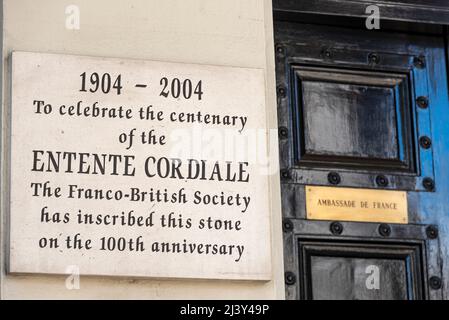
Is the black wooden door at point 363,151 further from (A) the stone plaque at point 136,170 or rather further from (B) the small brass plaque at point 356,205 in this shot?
(A) the stone plaque at point 136,170

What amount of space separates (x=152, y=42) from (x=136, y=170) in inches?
26.0

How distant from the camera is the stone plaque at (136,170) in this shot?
641 cm

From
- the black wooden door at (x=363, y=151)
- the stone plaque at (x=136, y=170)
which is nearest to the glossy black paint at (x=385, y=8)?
the black wooden door at (x=363, y=151)

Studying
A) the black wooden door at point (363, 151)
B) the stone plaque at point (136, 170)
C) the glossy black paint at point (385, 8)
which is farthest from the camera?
the glossy black paint at point (385, 8)

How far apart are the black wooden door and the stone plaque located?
0.54 metres

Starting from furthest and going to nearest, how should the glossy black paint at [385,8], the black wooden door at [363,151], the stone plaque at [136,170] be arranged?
1. the glossy black paint at [385,8]
2. the black wooden door at [363,151]
3. the stone plaque at [136,170]

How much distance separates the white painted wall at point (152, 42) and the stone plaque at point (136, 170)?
69 millimetres

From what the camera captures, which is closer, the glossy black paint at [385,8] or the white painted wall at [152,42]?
the white painted wall at [152,42]

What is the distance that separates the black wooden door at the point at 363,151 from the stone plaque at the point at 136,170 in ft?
1.79

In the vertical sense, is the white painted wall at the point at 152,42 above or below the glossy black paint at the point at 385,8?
below

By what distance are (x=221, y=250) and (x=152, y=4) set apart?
1243 mm

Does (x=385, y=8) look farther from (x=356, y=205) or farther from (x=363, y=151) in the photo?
(x=356, y=205)

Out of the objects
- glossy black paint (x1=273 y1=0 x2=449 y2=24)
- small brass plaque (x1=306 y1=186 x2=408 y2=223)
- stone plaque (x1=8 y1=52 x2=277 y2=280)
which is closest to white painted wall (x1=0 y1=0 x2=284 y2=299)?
stone plaque (x1=8 y1=52 x2=277 y2=280)
